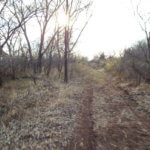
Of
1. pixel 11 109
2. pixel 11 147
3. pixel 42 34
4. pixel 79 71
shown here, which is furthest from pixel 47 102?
pixel 79 71

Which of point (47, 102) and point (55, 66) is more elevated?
point (55, 66)

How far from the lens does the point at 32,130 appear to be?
3.00m

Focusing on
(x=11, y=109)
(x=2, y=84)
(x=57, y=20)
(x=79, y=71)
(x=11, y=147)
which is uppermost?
(x=57, y=20)

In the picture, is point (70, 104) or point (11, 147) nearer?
point (11, 147)

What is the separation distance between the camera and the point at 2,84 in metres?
5.52

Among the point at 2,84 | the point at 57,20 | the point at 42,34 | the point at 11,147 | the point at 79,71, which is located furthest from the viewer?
the point at 79,71

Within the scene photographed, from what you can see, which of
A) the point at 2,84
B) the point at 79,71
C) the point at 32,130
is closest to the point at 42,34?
the point at 2,84

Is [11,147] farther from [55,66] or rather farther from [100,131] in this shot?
[55,66]

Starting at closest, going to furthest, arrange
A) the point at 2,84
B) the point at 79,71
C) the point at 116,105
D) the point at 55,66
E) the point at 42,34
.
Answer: the point at 116,105 < the point at 2,84 < the point at 42,34 < the point at 79,71 < the point at 55,66

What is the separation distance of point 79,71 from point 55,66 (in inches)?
140

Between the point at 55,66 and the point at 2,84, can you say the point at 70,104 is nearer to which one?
the point at 2,84

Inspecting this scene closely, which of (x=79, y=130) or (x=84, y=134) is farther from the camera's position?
(x=79, y=130)

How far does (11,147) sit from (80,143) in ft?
5.15

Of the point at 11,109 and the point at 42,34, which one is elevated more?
the point at 42,34
